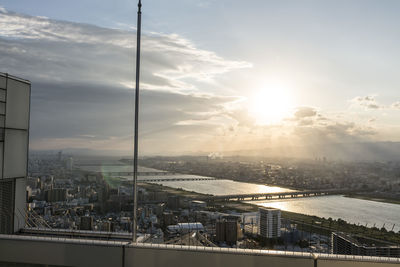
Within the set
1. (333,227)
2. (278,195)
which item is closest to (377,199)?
(278,195)

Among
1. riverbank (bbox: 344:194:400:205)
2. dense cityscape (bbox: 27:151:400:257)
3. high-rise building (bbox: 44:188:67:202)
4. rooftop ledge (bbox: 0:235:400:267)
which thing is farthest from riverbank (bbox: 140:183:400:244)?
riverbank (bbox: 344:194:400:205)

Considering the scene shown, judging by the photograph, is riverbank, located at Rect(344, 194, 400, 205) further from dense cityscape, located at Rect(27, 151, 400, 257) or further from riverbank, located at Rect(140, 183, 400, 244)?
riverbank, located at Rect(140, 183, 400, 244)

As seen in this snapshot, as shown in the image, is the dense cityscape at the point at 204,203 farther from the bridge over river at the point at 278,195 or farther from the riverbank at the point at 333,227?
the bridge over river at the point at 278,195

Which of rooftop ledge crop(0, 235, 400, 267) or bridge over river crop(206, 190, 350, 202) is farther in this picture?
bridge over river crop(206, 190, 350, 202)

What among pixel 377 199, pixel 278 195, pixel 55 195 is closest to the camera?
pixel 55 195

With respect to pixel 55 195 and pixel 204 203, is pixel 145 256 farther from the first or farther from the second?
pixel 204 203

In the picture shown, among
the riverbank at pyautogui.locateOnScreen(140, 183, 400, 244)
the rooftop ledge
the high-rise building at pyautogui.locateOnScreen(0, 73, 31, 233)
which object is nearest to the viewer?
the rooftop ledge
